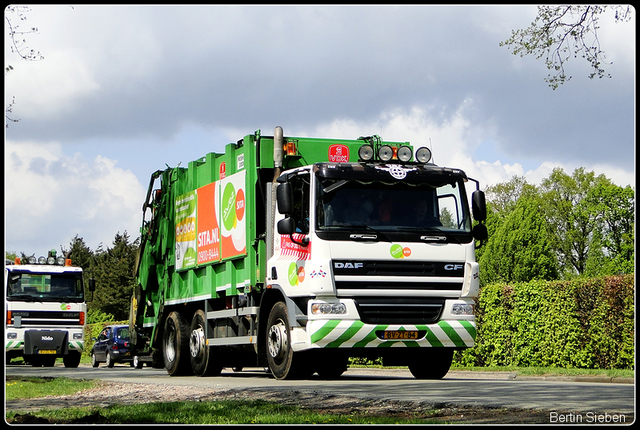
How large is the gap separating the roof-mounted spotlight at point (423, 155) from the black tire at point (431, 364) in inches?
121

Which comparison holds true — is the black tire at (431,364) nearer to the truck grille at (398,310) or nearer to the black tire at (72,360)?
the truck grille at (398,310)

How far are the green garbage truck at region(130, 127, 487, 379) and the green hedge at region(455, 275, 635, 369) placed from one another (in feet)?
22.8

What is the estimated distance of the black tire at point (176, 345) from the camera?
18.5 metres

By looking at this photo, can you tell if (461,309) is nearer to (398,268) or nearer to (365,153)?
(398,268)

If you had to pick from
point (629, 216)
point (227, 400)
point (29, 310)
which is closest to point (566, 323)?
point (227, 400)

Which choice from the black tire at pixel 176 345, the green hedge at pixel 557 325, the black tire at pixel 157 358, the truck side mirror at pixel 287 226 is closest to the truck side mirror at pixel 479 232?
the truck side mirror at pixel 287 226

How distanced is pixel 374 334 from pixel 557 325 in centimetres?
979

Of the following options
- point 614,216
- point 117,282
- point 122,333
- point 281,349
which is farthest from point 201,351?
point 117,282

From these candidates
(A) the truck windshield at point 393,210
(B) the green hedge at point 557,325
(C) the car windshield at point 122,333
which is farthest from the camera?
(C) the car windshield at point 122,333

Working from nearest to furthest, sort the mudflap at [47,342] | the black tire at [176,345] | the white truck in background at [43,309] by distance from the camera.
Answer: the black tire at [176,345], the white truck in background at [43,309], the mudflap at [47,342]

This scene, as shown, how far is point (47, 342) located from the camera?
92.7ft

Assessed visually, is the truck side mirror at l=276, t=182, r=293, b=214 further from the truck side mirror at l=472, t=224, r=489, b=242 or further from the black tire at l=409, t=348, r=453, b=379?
the black tire at l=409, t=348, r=453, b=379

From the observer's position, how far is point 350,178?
13797mm

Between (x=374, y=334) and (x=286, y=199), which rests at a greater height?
(x=286, y=199)
